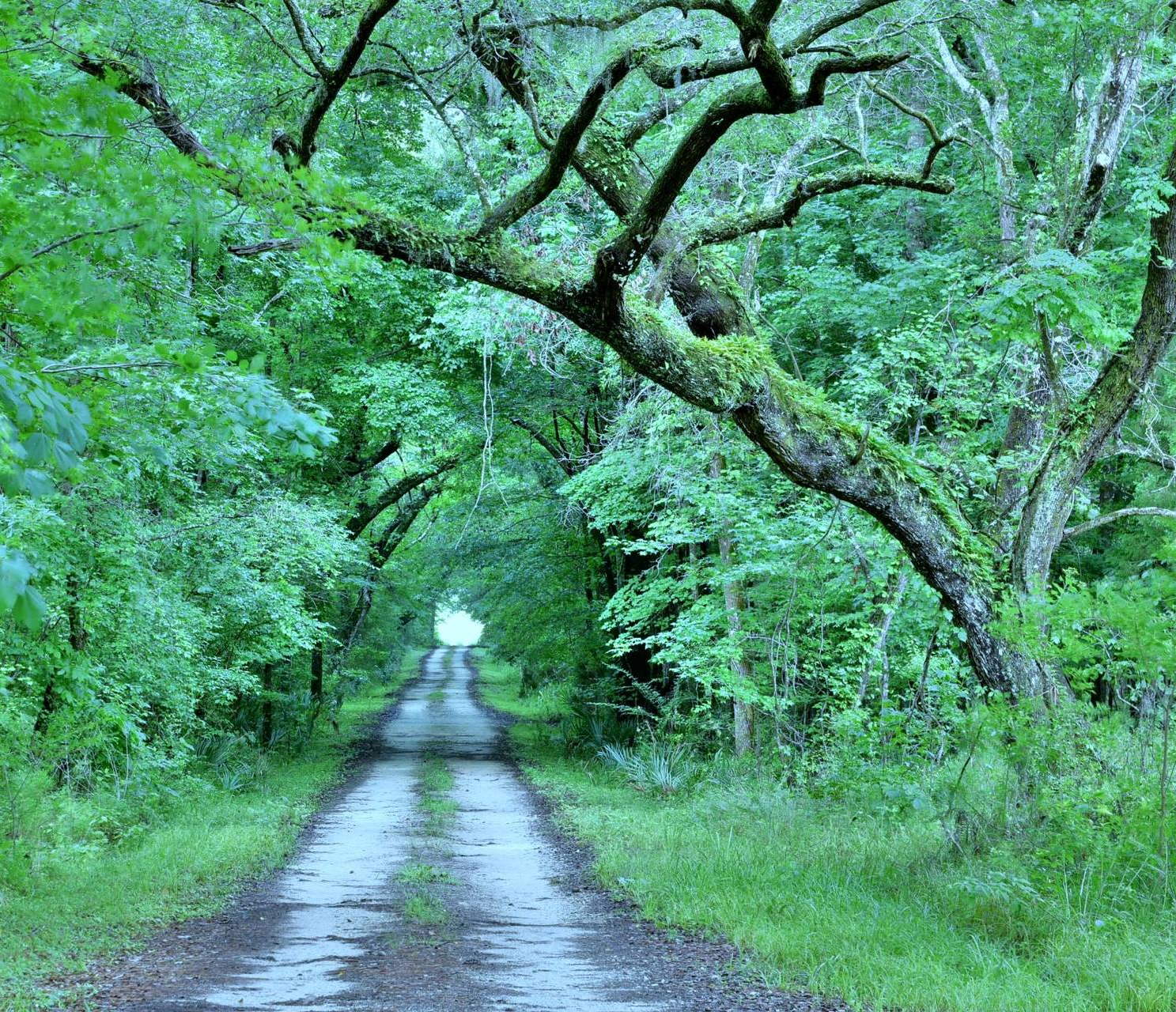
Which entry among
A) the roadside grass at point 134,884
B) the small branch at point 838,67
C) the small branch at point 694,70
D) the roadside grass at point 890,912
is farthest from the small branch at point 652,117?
the roadside grass at point 134,884

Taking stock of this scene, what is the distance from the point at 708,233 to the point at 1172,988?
540 centimetres

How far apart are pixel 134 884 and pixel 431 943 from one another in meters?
2.67

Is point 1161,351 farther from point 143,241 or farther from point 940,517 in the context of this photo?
point 143,241

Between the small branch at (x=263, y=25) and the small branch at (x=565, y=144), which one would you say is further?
the small branch at (x=263, y=25)

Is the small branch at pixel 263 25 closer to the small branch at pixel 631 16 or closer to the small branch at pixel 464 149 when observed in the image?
the small branch at pixel 464 149

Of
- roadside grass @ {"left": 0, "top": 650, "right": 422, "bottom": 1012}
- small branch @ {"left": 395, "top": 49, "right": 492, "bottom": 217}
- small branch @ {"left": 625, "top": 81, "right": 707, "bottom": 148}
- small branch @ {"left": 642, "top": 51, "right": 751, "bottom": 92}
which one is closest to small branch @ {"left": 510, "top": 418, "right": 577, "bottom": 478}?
roadside grass @ {"left": 0, "top": 650, "right": 422, "bottom": 1012}

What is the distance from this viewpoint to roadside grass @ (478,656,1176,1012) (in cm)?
521

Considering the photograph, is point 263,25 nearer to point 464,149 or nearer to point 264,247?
point 464,149

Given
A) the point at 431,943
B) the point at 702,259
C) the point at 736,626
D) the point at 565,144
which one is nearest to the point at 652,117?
the point at 702,259

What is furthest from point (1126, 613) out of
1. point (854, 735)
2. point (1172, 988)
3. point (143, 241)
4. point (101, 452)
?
point (101, 452)

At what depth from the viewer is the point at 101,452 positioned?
643cm

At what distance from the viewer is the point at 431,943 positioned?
22.7 ft

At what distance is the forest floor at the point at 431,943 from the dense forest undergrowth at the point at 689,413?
0.45m

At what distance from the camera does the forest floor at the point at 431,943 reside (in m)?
5.66
